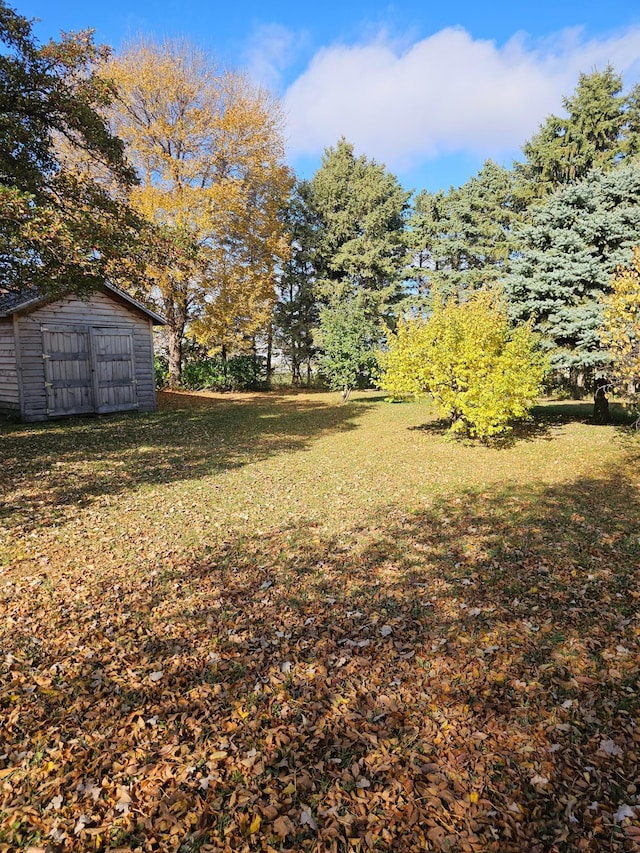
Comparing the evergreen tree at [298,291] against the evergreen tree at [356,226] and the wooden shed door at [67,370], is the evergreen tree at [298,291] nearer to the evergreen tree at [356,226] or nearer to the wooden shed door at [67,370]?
the evergreen tree at [356,226]

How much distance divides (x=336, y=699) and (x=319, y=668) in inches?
13.2

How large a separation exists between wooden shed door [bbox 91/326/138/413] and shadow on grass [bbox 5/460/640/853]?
1180cm

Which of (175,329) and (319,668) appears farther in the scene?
(175,329)

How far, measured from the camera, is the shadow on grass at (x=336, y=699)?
2340 mm

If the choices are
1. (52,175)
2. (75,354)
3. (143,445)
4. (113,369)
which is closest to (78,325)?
(75,354)

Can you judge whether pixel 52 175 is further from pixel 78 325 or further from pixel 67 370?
pixel 67 370

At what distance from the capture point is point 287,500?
23.8 feet

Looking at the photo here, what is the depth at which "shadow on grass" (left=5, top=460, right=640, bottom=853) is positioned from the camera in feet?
7.68

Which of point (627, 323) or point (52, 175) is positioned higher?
point (52, 175)

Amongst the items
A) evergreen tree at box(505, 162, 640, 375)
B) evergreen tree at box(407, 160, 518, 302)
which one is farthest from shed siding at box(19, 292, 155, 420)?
evergreen tree at box(407, 160, 518, 302)

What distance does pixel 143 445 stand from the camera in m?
11.0

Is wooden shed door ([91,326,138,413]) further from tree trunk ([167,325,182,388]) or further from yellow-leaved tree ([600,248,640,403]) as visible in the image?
yellow-leaved tree ([600,248,640,403])

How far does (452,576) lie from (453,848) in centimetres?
276

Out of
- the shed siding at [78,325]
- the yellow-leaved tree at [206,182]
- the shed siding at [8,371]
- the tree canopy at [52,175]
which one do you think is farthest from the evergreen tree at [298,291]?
the tree canopy at [52,175]
